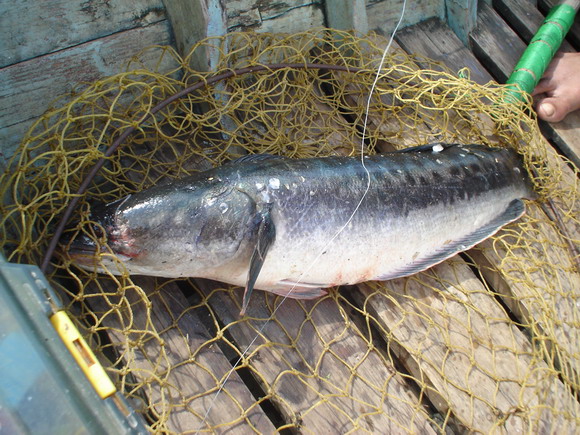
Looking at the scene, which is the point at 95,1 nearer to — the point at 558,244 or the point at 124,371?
the point at 124,371

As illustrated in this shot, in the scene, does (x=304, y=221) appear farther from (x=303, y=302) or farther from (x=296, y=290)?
(x=303, y=302)

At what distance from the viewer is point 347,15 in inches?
146

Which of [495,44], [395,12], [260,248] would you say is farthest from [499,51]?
[260,248]

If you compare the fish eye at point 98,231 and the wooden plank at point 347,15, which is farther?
the wooden plank at point 347,15

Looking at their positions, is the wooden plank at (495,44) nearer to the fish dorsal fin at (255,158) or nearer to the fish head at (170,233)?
the fish dorsal fin at (255,158)

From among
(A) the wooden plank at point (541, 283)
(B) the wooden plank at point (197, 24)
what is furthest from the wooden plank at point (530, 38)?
(B) the wooden plank at point (197, 24)

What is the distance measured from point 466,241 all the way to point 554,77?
1858 mm

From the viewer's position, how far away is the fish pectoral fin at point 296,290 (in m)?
2.79

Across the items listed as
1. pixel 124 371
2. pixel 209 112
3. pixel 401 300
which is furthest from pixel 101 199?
pixel 401 300

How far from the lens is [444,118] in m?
3.54

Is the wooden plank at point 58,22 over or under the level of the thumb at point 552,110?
over

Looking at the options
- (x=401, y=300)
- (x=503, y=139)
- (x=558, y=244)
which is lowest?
(x=558, y=244)

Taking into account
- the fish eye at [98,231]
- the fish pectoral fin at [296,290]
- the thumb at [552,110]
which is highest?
the fish eye at [98,231]

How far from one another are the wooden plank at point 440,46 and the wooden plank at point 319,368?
2351 mm
